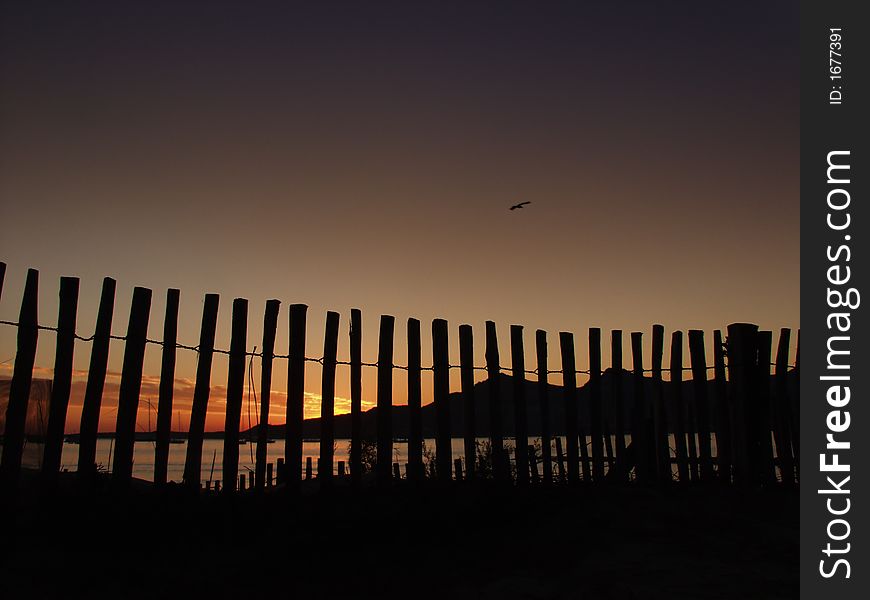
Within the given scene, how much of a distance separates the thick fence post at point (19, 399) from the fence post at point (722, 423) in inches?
328

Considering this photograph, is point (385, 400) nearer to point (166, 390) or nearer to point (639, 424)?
point (166, 390)

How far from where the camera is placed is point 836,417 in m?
6.80

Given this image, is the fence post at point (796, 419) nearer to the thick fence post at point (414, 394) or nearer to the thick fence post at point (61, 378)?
the thick fence post at point (414, 394)

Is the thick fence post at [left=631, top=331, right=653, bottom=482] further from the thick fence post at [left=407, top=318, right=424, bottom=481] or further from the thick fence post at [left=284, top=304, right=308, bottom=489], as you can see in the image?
the thick fence post at [left=284, top=304, right=308, bottom=489]

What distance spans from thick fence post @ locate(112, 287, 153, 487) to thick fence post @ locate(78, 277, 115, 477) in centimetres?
20

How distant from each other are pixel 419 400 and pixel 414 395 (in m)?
0.11

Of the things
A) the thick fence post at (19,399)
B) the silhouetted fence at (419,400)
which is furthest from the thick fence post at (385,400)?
the thick fence post at (19,399)

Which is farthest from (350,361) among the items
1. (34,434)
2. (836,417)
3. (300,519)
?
(836,417)

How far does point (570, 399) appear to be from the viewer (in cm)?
1021

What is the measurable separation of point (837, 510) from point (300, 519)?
4.89 metres

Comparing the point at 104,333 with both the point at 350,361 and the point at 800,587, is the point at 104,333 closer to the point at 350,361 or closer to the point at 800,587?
the point at 350,361

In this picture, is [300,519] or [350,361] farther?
[350,361]

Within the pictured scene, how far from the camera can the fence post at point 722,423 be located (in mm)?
10492

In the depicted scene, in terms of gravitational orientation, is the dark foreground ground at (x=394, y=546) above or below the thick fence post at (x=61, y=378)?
below
